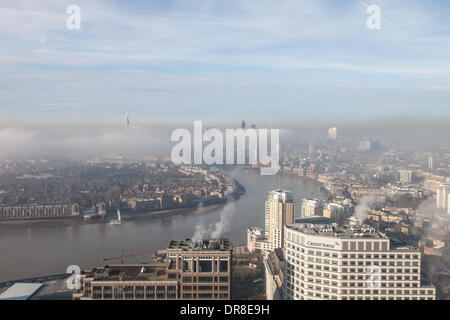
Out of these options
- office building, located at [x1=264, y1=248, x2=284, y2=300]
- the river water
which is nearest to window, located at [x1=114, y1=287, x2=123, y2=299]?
office building, located at [x1=264, y1=248, x2=284, y2=300]

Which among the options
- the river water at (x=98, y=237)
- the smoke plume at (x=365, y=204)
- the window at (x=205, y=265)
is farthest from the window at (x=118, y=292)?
the smoke plume at (x=365, y=204)

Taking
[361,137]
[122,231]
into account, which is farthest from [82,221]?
[361,137]

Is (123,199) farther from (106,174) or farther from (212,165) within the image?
(212,165)

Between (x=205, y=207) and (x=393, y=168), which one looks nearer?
(x=205, y=207)

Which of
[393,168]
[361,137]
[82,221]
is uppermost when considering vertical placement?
[361,137]

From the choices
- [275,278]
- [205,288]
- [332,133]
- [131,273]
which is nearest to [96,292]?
[131,273]

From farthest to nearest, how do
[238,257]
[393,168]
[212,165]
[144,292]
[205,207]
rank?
[212,165] < [393,168] < [205,207] < [238,257] < [144,292]
